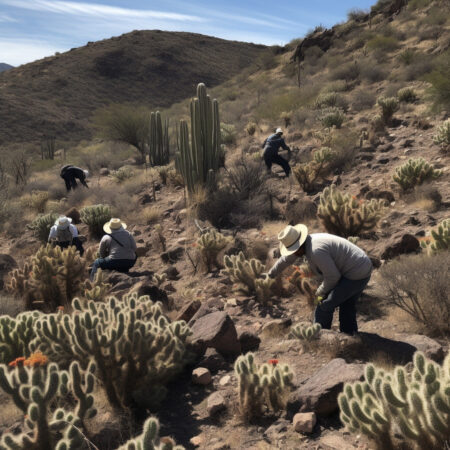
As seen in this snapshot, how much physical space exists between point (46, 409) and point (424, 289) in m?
4.05

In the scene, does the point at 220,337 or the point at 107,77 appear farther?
the point at 107,77

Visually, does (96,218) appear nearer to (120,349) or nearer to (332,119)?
(120,349)

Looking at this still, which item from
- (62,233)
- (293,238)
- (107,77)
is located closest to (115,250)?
(62,233)

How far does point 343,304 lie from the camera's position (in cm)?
526

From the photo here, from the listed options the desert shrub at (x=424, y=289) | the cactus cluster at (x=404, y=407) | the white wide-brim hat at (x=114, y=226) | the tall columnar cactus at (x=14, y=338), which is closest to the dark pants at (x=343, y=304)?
the desert shrub at (x=424, y=289)

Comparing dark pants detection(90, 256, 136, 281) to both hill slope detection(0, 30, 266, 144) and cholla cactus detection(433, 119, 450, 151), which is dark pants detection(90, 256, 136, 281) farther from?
hill slope detection(0, 30, 266, 144)

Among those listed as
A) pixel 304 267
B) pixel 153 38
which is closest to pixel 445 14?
A: pixel 304 267

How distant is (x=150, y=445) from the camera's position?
2652mm

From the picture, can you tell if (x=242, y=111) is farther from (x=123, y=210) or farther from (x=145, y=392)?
(x=145, y=392)

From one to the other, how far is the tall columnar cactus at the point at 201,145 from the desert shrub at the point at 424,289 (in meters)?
7.64

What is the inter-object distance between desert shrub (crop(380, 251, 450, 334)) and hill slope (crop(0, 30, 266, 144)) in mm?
41173

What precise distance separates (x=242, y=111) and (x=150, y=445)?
26.6m

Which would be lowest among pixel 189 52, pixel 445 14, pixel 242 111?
pixel 242 111

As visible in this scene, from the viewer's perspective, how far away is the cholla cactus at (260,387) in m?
4.02
